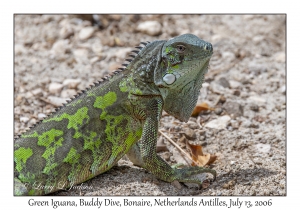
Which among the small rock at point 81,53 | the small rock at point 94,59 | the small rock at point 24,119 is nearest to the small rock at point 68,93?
the small rock at point 24,119

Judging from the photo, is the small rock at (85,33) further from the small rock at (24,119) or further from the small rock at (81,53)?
the small rock at (24,119)

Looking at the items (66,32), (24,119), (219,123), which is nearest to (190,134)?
(219,123)

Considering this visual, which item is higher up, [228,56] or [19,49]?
[19,49]

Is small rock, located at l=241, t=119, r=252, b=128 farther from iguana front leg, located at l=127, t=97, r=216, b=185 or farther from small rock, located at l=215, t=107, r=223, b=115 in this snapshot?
iguana front leg, located at l=127, t=97, r=216, b=185

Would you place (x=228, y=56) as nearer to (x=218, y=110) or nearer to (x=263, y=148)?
(x=218, y=110)

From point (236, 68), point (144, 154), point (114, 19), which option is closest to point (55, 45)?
point (114, 19)

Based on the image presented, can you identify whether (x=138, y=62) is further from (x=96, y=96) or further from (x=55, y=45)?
(x=55, y=45)

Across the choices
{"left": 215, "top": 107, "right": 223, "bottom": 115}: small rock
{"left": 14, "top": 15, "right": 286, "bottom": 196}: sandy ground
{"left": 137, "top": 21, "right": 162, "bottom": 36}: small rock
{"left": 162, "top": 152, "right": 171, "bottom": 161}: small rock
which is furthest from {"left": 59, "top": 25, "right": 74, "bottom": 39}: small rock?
{"left": 162, "top": 152, "right": 171, "bottom": 161}: small rock
